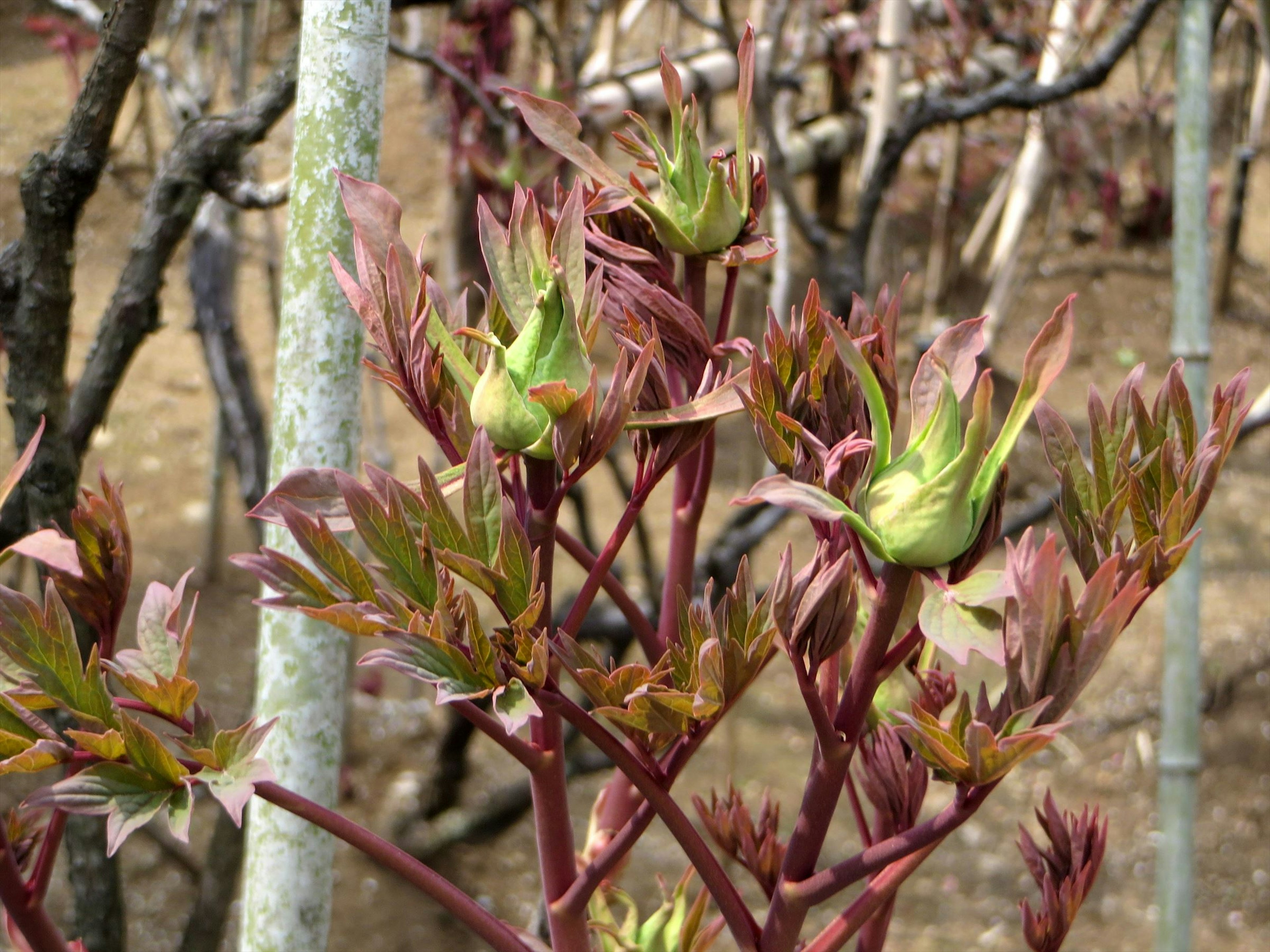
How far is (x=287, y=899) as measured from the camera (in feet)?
1.93

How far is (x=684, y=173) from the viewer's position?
1.75 feet

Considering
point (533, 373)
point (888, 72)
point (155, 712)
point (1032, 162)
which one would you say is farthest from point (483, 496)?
point (1032, 162)

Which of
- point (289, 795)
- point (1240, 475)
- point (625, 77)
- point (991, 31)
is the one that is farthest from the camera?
point (1240, 475)

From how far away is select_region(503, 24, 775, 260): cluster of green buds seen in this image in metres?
0.51

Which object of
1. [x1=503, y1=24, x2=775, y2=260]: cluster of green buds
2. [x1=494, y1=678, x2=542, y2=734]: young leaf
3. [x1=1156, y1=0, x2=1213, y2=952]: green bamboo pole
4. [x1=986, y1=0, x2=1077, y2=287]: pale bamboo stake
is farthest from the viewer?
[x1=986, y1=0, x2=1077, y2=287]: pale bamboo stake

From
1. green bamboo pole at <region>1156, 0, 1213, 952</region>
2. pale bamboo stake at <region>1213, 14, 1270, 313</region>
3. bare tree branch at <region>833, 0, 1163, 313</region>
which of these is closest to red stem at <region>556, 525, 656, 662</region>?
green bamboo pole at <region>1156, 0, 1213, 952</region>

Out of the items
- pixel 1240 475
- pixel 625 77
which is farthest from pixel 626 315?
pixel 1240 475

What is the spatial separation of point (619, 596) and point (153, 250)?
59 cm

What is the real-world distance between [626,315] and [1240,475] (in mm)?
4351

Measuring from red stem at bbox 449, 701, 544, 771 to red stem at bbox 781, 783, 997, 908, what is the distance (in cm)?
11

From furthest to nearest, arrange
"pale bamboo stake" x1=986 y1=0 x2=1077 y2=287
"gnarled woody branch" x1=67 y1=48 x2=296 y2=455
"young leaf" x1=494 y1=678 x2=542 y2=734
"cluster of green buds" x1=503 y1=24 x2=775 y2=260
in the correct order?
1. "pale bamboo stake" x1=986 y1=0 x2=1077 y2=287
2. "gnarled woody branch" x1=67 y1=48 x2=296 y2=455
3. "cluster of green buds" x1=503 y1=24 x2=775 y2=260
4. "young leaf" x1=494 y1=678 x2=542 y2=734

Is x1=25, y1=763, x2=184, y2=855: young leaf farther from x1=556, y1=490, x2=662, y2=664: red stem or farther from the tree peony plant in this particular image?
x1=556, y1=490, x2=662, y2=664: red stem

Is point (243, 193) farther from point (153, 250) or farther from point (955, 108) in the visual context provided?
point (955, 108)

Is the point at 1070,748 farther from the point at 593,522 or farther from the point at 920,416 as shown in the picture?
the point at 593,522
